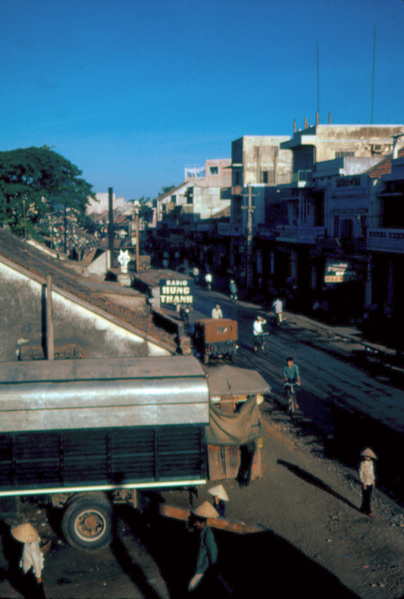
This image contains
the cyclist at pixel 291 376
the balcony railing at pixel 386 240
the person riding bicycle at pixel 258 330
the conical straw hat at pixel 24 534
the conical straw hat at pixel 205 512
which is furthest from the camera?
the balcony railing at pixel 386 240

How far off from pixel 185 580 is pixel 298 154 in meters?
40.6

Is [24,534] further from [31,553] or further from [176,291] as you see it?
[176,291]

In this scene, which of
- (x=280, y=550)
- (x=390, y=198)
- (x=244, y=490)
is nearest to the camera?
(x=280, y=550)

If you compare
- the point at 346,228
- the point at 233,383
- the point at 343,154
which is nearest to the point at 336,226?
the point at 346,228

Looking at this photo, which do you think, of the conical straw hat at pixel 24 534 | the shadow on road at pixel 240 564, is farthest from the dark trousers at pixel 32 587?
the shadow on road at pixel 240 564

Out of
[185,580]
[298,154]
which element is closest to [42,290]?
[185,580]

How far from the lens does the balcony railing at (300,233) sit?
3735 cm

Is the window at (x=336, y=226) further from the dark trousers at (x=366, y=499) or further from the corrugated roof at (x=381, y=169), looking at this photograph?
the dark trousers at (x=366, y=499)

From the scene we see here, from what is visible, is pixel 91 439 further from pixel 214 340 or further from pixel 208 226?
pixel 208 226

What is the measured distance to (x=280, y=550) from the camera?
30.6 ft

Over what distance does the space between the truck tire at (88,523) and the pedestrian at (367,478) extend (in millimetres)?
5022

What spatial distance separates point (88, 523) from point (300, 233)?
3347 cm

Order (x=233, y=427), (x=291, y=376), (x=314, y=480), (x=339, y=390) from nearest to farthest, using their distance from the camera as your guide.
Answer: (x=233, y=427) → (x=314, y=480) → (x=291, y=376) → (x=339, y=390)

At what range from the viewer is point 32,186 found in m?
53.6
